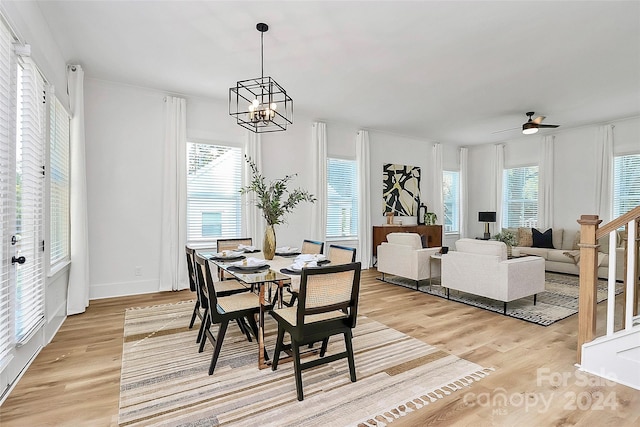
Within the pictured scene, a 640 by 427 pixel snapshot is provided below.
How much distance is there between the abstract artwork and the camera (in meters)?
7.54

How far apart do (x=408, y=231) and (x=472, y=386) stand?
193 inches

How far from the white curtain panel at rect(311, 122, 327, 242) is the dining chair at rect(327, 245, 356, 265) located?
8.66 feet

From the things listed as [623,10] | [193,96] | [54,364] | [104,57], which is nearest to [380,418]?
[54,364]

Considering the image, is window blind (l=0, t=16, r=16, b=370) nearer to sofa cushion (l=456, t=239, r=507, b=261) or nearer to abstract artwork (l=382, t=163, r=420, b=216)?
sofa cushion (l=456, t=239, r=507, b=261)

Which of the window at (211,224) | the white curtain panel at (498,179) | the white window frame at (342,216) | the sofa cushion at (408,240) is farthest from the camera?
the white curtain panel at (498,179)

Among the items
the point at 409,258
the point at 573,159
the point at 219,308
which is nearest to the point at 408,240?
the point at 409,258

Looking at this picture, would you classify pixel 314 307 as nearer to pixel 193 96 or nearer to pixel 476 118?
pixel 193 96

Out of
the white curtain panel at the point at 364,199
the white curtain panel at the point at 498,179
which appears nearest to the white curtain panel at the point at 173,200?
the white curtain panel at the point at 364,199

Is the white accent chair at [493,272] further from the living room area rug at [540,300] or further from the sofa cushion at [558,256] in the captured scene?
the sofa cushion at [558,256]

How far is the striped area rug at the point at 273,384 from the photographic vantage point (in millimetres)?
1996

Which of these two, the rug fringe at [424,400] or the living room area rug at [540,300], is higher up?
the living room area rug at [540,300]

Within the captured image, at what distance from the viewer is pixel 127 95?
474cm

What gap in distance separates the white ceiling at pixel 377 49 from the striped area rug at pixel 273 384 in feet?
10.1

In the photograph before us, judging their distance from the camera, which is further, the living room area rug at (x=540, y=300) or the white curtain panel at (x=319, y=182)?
the white curtain panel at (x=319, y=182)
